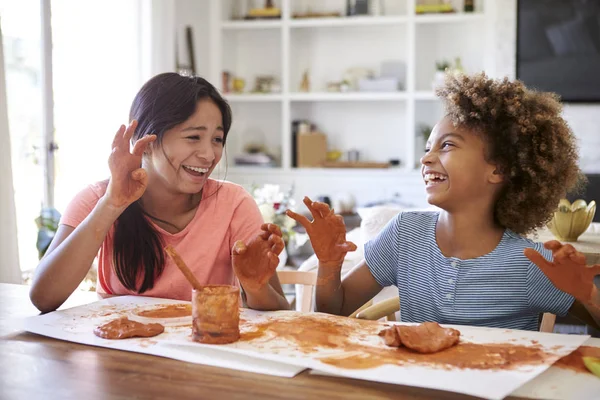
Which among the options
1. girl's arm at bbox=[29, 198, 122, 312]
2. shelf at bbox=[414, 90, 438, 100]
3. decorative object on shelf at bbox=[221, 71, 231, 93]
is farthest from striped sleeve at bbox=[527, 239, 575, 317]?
decorative object on shelf at bbox=[221, 71, 231, 93]

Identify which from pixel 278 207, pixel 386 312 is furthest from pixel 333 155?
pixel 386 312

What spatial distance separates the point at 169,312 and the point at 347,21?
14.0ft

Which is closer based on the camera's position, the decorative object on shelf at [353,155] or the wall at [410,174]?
the wall at [410,174]

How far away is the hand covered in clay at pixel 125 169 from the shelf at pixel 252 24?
4.24m

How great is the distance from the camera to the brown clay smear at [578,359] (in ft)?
3.73

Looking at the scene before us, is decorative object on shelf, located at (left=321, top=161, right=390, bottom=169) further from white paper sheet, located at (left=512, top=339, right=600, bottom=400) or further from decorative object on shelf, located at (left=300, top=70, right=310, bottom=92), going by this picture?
white paper sheet, located at (left=512, top=339, right=600, bottom=400)

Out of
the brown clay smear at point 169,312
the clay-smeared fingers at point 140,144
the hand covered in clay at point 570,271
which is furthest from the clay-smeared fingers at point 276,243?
the hand covered in clay at point 570,271

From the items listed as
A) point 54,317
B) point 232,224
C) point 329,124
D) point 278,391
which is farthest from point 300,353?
point 329,124

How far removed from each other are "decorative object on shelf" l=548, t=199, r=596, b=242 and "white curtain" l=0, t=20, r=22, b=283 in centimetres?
218

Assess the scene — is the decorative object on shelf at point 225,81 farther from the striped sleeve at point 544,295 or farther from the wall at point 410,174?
the striped sleeve at point 544,295

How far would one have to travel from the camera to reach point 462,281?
5.17ft

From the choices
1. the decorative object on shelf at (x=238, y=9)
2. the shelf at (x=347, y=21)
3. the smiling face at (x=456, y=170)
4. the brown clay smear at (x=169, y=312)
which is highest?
the decorative object on shelf at (x=238, y=9)

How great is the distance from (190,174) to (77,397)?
81cm

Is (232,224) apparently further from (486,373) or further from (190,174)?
(486,373)
